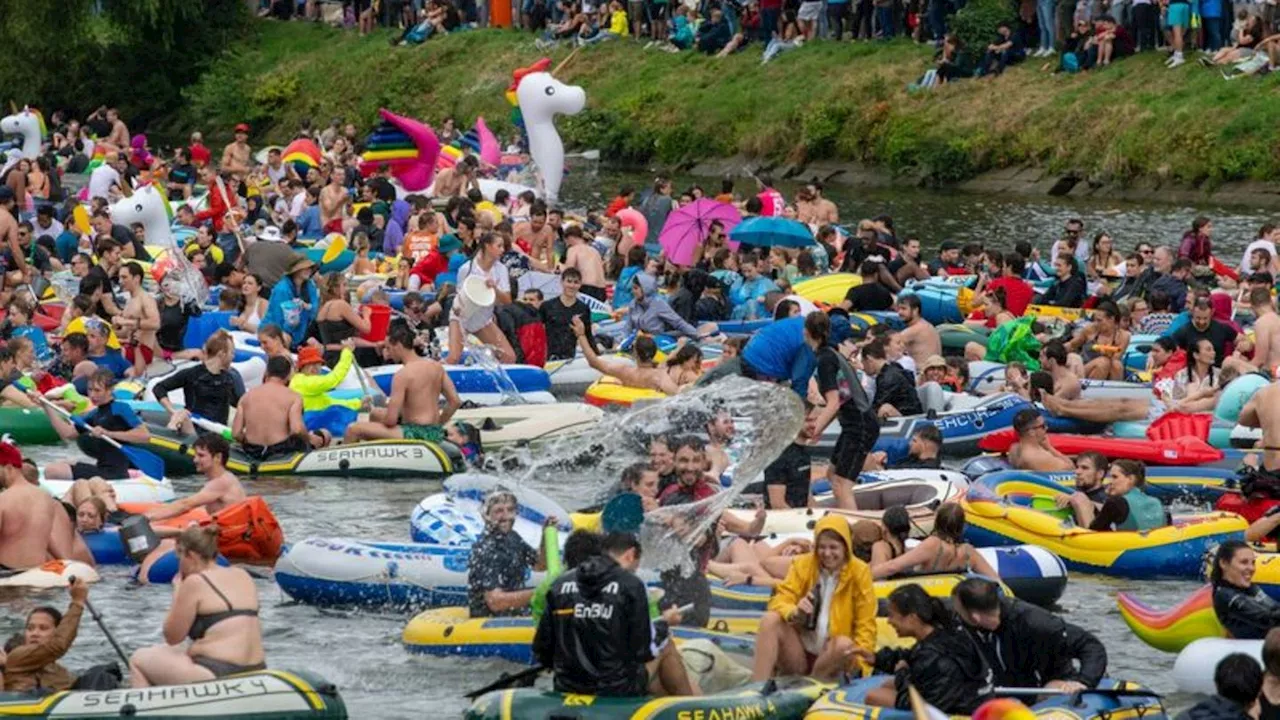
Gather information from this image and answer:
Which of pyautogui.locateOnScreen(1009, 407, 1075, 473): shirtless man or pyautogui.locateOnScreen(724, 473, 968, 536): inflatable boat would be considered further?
pyautogui.locateOnScreen(1009, 407, 1075, 473): shirtless man

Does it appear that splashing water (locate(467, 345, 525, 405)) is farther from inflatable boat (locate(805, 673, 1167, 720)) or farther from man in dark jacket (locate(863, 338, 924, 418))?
inflatable boat (locate(805, 673, 1167, 720))

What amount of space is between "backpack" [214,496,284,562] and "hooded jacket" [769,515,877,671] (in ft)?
14.9

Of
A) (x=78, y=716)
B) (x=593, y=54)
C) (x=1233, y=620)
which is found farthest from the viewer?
(x=593, y=54)

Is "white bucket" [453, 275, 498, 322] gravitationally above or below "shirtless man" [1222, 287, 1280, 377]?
above

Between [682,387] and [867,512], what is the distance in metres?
3.75

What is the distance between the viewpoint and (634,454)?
18719mm

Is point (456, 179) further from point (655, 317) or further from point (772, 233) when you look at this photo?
point (655, 317)

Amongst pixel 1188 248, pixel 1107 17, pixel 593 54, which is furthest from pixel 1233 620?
pixel 593 54

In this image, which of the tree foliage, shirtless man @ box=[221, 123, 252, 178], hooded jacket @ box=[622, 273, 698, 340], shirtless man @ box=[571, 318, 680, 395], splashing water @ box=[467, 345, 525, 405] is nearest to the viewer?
shirtless man @ box=[571, 318, 680, 395]

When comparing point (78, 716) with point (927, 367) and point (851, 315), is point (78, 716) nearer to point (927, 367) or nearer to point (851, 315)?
point (927, 367)

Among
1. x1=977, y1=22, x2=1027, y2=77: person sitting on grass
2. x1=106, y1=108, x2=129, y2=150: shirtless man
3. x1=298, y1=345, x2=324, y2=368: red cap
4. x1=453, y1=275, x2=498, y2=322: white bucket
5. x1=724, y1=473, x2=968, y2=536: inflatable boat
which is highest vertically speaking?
x1=977, y1=22, x2=1027, y2=77: person sitting on grass

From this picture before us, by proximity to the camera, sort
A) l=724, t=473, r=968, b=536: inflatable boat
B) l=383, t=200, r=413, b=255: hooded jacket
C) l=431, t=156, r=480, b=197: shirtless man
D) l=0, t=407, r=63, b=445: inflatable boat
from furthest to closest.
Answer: l=431, t=156, r=480, b=197: shirtless man, l=383, t=200, r=413, b=255: hooded jacket, l=0, t=407, r=63, b=445: inflatable boat, l=724, t=473, r=968, b=536: inflatable boat

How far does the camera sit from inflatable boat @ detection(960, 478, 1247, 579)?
15438mm

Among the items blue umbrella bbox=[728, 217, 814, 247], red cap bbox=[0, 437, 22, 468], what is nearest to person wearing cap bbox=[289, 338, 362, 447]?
red cap bbox=[0, 437, 22, 468]
